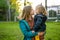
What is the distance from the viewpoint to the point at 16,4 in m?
2.33

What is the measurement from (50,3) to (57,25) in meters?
0.31

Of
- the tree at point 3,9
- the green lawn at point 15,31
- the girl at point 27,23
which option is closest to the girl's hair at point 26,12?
the girl at point 27,23

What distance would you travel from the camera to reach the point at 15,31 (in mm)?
2303

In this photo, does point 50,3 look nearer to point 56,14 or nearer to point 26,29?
point 56,14

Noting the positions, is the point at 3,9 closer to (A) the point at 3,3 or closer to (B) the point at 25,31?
(A) the point at 3,3

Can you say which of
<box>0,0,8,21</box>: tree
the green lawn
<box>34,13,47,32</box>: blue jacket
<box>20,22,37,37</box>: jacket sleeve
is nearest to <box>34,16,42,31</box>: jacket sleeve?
<box>34,13,47,32</box>: blue jacket

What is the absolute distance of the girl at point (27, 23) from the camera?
61.1 inches

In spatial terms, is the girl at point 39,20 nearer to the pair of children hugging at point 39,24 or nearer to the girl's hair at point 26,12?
the pair of children hugging at point 39,24

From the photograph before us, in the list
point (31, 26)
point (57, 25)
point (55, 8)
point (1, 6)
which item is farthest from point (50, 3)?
point (31, 26)

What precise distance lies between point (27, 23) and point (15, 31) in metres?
0.72

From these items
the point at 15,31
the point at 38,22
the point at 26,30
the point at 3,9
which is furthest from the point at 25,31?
the point at 3,9

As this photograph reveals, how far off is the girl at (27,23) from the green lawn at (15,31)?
627mm

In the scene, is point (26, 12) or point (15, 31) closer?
point (26, 12)

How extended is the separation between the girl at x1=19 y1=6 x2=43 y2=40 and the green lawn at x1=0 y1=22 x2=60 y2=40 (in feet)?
2.06
